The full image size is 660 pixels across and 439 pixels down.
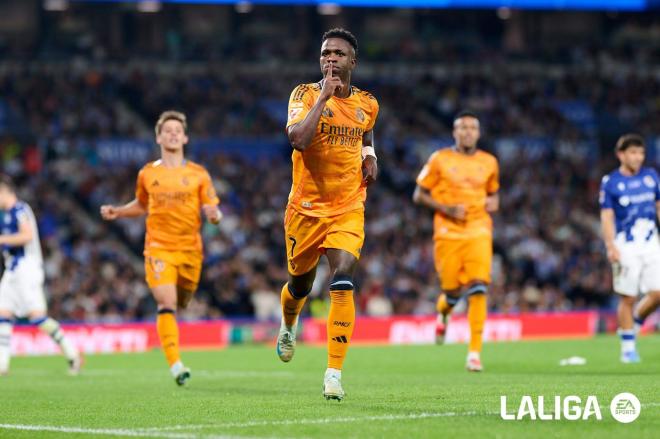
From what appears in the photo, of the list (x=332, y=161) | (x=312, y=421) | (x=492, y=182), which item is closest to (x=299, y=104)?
(x=332, y=161)

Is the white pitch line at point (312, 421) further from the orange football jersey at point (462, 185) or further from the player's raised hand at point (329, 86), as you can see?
the orange football jersey at point (462, 185)

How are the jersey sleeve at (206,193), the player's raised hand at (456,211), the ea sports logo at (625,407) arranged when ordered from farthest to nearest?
the player's raised hand at (456,211) < the jersey sleeve at (206,193) < the ea sports logo at (625,407)

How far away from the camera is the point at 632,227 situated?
48.6ft

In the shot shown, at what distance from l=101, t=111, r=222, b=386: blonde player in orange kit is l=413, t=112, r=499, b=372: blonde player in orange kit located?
3.22 meters

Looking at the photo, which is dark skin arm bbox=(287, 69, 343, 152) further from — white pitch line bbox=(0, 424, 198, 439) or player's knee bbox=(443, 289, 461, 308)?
player's knee bbox=(443, 289, 461, 308)

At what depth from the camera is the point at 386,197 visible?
34.7 metres

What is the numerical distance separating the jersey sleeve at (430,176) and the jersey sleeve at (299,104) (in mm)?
5438

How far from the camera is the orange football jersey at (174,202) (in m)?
13.0

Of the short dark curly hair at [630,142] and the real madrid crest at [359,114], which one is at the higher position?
the short dark curly hair at [630,142]

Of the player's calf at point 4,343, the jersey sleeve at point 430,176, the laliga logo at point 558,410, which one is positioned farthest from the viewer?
the player's calf at point 4,343

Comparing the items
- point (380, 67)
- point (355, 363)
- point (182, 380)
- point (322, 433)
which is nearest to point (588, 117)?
point (380, 67)

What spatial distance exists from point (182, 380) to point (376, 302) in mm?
16571

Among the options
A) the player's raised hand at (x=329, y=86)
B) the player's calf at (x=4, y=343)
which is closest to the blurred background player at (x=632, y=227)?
the player's raised hand at (x=329, y=86)

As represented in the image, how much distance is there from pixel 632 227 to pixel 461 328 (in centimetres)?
1240
